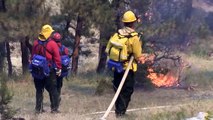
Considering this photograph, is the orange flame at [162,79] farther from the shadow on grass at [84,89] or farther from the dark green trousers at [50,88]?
the dark green trousers at [50,88]

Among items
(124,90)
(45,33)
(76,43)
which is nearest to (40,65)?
(45,33)

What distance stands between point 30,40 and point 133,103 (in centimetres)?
545

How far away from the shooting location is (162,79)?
57.0 ft

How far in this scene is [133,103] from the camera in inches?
547

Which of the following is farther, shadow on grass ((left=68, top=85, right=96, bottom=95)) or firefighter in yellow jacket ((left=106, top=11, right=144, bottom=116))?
shadow on grass ((left=68, top=85, right=96, bottom=95))

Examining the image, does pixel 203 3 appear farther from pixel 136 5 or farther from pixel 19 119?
pixel 19 119

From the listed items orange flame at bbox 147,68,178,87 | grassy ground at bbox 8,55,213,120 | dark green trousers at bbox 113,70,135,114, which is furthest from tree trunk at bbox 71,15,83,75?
dark green trousers at bbox 113,70,135,114

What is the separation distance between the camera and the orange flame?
16.9 meters

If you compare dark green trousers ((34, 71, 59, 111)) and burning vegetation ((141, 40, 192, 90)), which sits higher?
dark green trousers ((34, 71, 59, 111))

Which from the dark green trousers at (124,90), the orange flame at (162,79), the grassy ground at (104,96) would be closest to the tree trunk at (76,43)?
the grassy ground at (104,96)

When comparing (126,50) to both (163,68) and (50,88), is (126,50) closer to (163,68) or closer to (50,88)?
(50,88)

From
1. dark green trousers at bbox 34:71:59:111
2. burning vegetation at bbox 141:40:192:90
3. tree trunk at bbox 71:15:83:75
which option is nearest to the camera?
dark green trousers at bbox 34:71:59:111

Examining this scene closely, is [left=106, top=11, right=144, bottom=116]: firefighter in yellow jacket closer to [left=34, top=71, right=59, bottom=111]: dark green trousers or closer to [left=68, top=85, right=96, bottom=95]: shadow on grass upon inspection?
[left=34, top=71, right=59, bottom=111]: dark green trousers

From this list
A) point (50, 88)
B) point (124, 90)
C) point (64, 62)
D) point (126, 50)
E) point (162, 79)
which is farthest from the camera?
point (162, 79)
